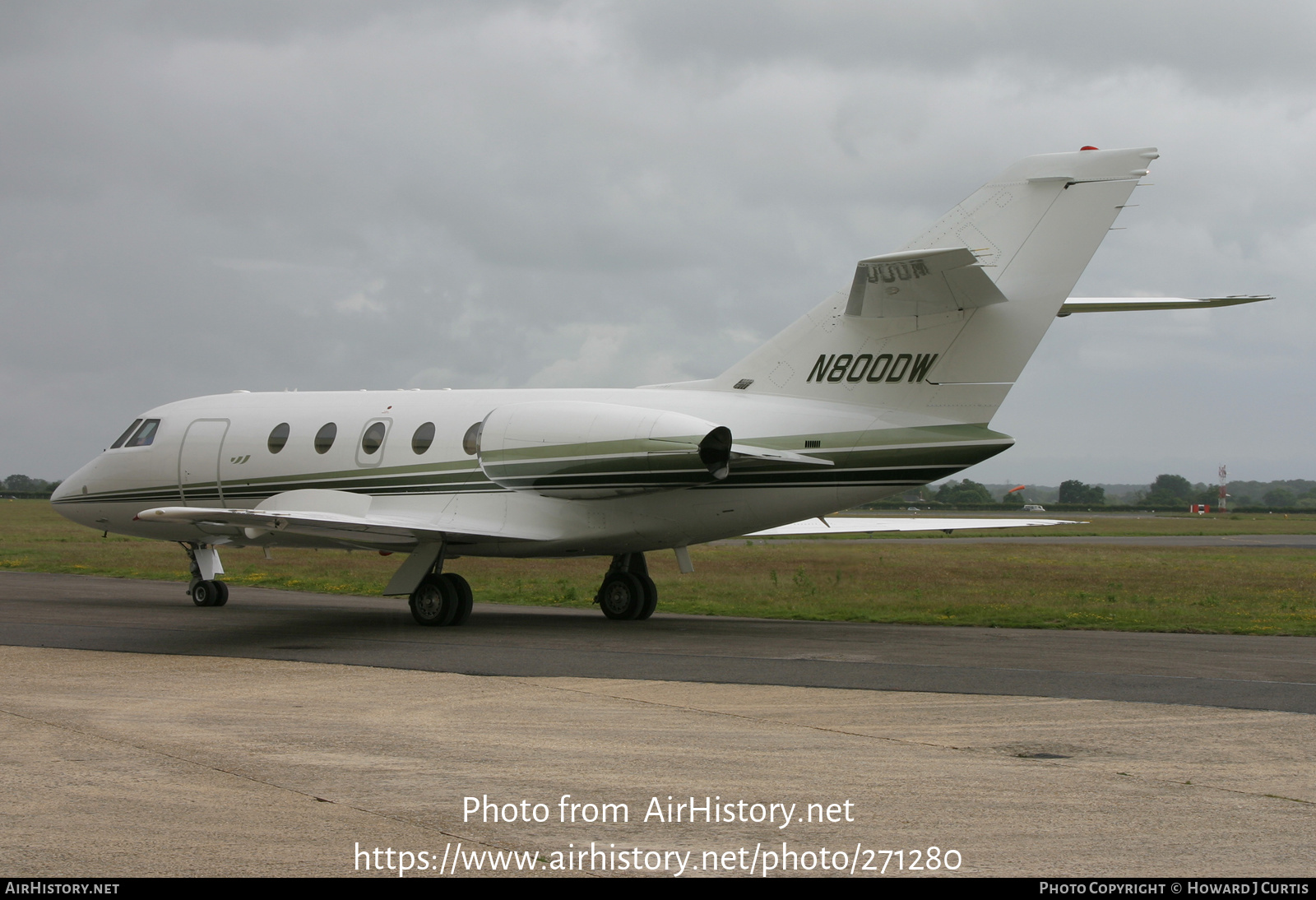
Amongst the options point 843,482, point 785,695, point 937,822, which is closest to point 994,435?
point 843,482

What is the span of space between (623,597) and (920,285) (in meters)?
6.99

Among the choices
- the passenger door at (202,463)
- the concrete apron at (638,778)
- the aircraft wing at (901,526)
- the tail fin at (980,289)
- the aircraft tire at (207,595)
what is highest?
the tail fin at (980,289)

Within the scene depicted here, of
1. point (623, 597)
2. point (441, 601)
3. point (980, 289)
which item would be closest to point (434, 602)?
point (441, 601)

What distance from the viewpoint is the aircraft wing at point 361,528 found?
13.9 m

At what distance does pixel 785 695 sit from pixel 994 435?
5.77 meters

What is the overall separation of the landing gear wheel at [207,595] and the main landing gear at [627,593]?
6.82 m

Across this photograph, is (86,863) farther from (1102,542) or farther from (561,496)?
(1102,542)

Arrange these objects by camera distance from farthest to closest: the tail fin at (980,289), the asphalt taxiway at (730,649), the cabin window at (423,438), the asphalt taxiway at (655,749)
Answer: the cabin window at (423,438) → the tail fin at (980,289) → the asphalt taxiway at (730,649) → the asphalt taxiway at (655,749)

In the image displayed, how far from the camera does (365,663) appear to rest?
481 inches

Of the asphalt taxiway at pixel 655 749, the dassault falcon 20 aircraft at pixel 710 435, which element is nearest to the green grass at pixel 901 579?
the dassault falcon 20 aircraft at pixel 710 435

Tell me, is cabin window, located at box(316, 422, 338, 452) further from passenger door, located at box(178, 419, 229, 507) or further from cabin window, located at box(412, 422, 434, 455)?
passenger door, located at box(178, 419, 229, 507)

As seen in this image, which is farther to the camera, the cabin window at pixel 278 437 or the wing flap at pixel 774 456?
the cabin window at pixel 278 437

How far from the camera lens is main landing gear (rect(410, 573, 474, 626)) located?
53.3 feet

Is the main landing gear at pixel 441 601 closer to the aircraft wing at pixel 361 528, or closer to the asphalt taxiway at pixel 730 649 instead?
the asphalt taxiway at pixel 730 649
